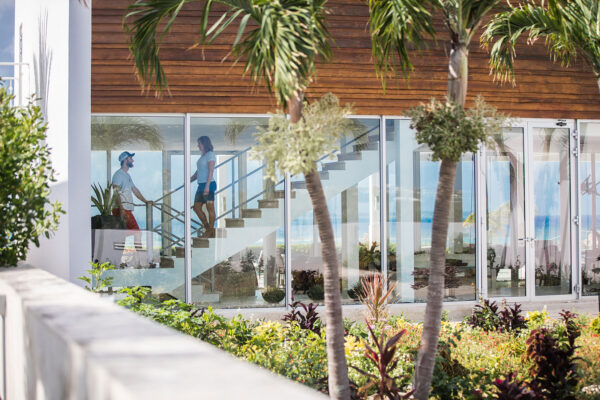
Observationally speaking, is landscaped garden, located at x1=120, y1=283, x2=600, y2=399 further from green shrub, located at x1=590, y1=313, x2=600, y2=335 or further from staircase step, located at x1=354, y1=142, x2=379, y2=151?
staircase step, located at x1=354, y1=142, x2=379, y2=151

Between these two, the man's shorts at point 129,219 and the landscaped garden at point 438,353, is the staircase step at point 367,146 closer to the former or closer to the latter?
the landscaped garden at point 438,353

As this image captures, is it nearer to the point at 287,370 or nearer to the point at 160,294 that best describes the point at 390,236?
the point at 160,294

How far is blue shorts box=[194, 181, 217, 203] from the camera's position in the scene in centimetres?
771

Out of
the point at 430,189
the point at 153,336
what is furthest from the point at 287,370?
A: the point at 430,189

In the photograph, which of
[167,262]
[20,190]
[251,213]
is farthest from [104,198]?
[20,190]

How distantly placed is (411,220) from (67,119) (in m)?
5.17

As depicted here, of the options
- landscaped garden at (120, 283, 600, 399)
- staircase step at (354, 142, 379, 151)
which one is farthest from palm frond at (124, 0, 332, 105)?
staircase step at (354, 142, 379, 151)

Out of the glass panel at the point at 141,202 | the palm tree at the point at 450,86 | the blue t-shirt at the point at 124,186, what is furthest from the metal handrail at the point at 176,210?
the palm tree at the point at 450,86

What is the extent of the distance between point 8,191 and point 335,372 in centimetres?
223

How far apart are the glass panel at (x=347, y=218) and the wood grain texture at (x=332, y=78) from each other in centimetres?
57

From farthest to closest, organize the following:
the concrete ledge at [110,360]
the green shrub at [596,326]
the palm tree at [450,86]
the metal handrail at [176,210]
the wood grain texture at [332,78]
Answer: the metal handrail at [176,210] → the wood grain texture at [332,78] → the green shrub at [596,326] → the palm tree at [450,86] → the concrete ledge at [110,360]

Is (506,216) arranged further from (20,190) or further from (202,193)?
(20,190)

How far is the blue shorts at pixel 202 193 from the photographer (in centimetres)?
771

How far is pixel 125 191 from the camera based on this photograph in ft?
24.6
